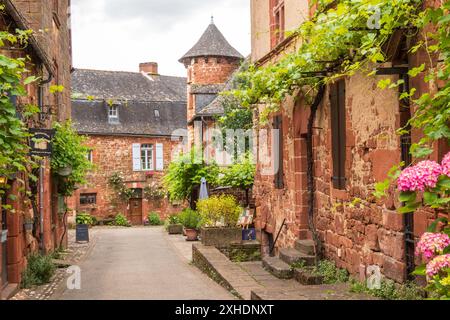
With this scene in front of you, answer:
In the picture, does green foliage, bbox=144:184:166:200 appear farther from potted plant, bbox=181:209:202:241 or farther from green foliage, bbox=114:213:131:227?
potted plant, bbox=181:209:202:241

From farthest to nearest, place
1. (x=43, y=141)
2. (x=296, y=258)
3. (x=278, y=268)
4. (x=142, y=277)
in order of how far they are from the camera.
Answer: (x=142, y=277) < (x=43, y=141) < (x=296, y=258) < (x=278, y=268)

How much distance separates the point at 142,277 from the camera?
11.7m

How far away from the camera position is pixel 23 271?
35.8 feet

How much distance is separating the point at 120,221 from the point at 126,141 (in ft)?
15.0

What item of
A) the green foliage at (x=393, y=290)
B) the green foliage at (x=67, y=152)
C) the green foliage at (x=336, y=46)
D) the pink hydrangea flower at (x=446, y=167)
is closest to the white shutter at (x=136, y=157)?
the green foliage at (x=67, y=152)

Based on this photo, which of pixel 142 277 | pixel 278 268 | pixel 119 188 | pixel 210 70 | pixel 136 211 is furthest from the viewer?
pixel 136 211

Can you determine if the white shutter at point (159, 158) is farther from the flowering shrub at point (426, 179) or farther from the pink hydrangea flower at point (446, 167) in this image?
the pink hydrangea flower at point (446, 167)

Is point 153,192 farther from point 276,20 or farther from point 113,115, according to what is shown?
point 276,20

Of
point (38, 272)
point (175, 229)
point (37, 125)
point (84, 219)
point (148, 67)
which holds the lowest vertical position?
point (84, 219)

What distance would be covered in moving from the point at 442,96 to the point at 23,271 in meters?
8.40

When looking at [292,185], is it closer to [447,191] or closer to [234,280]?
[234,280]

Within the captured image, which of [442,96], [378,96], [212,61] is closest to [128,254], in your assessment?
[378,96]

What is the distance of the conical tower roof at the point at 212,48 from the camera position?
105 ft

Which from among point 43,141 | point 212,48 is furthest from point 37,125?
point 212,48
